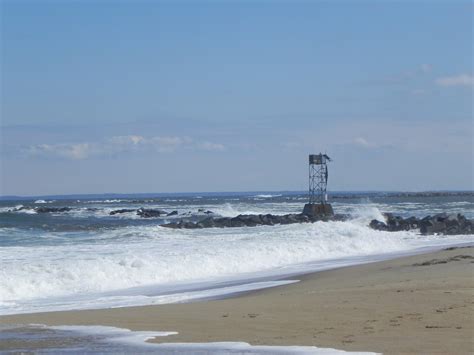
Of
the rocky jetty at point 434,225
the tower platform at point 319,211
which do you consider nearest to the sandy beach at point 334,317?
the rocky jetty at point 434,225

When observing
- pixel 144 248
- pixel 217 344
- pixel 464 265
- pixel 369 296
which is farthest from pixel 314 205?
pixel 217 344

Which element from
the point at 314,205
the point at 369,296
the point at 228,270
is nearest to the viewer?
the point at 369,296

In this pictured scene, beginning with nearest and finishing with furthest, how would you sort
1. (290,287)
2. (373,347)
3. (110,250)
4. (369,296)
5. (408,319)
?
1. (373,347)
2. (408,319)
3. (369,296)
4. (290,287)
5. (110,250)

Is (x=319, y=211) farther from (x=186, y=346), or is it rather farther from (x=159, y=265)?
(x=186, y=346)

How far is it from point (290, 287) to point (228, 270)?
19.8 ft

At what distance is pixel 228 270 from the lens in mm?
21938

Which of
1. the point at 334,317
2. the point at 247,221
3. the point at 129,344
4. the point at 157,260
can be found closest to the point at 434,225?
the point at 247,221

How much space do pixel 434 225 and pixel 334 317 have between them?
103ft

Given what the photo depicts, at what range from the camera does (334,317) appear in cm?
1044

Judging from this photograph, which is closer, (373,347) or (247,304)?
(373,347)

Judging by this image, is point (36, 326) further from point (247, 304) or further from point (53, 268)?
point (53, 268)

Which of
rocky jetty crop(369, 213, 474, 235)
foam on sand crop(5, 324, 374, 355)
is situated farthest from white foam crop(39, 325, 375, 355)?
rocky jetty crop(369, 213, 474, 235)

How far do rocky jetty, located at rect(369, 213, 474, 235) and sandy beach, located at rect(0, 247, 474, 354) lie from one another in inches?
987

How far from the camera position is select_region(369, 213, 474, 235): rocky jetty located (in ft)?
130
